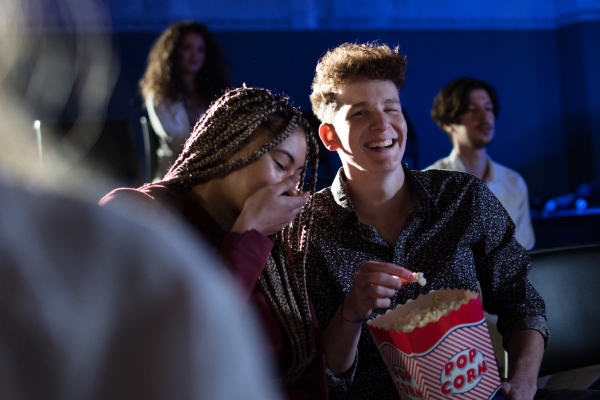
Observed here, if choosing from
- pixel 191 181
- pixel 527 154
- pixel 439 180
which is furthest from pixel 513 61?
pixel 191 181

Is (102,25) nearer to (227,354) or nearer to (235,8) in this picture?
(227,354)

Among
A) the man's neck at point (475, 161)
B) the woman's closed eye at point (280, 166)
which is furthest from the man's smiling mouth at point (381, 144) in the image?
the man's neck at point (475, 161)

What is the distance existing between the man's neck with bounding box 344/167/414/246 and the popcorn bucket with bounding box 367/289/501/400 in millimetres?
510

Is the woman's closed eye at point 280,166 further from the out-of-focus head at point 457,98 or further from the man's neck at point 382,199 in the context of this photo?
the out-of-focus head at point 457,98

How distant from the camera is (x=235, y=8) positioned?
4395 millimetres

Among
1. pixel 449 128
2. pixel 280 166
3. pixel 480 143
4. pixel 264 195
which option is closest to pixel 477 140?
pixel 480 143

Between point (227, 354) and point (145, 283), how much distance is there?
0.04m

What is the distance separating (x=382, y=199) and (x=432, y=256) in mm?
199

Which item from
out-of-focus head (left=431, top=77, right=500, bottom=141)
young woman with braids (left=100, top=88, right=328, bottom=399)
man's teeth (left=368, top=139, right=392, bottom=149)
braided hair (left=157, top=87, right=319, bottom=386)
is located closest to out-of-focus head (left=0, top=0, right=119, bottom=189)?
young woman with braids (left=100, top=88, right=328, bottom=399)

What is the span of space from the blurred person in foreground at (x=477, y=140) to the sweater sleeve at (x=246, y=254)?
173 centimetres

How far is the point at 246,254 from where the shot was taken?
850mm

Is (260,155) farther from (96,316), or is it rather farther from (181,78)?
(181,78)

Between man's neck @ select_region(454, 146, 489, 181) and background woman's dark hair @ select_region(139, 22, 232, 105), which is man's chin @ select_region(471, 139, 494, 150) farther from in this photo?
background woman's dark hair @ select_region(139, 22, 232, 105)

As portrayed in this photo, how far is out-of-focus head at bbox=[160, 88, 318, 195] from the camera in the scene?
3.60 ft
